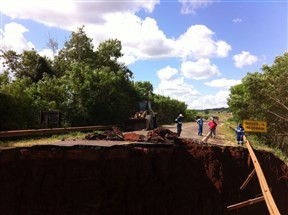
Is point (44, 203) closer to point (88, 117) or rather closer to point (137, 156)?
point (137, 156)

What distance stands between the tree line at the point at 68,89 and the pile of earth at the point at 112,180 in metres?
11.6

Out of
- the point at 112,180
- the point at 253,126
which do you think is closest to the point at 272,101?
the point at 253,126

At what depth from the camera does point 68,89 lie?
32000 mm

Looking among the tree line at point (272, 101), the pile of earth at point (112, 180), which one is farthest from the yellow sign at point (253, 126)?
the tree line at point (272, 101)

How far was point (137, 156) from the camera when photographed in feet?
40.9

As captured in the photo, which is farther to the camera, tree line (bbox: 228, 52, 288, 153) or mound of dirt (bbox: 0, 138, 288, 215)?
tree line (bbox: 228, 52, 288, 153)

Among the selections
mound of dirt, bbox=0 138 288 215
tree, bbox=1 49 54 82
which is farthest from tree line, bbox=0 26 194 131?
mound of dirt, bbox=0 138 288 215

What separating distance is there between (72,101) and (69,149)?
799 inches

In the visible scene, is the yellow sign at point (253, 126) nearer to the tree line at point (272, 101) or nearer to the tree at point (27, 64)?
the tree line at point (272, 101)

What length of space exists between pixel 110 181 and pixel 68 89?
844 inches

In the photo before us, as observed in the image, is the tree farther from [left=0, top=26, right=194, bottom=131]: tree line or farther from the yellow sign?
the yellow sign

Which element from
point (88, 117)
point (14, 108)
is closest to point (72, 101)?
point (88, 117)

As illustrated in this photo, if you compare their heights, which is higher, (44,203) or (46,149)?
(46,149)

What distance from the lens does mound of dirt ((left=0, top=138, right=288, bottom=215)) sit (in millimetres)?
11102
